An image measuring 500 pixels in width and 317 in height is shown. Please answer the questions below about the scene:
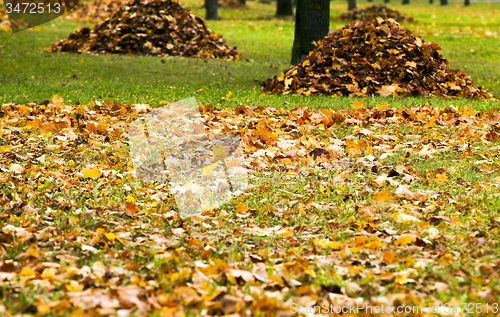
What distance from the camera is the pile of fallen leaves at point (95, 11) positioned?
73.6ft

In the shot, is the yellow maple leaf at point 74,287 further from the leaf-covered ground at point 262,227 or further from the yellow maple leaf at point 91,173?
the yellow maple leaf at point 91,173

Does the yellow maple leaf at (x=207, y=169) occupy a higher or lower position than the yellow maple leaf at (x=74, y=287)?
higher

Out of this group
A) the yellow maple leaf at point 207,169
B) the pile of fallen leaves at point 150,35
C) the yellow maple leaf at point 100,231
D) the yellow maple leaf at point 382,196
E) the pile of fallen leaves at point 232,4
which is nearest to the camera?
the yellow maple leaf at point 100,231

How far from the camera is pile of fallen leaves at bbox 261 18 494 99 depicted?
28.0 feet

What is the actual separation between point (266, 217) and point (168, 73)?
7.34 metres

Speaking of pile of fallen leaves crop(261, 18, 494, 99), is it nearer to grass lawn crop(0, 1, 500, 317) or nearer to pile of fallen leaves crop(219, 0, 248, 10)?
grass lawn crop(0, 1, 500, 317)

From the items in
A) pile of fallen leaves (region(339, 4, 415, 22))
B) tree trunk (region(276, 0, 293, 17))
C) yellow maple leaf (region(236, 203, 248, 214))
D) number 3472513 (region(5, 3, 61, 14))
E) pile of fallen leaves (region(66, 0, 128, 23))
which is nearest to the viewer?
yellow maple leaf (region(236, 203, 248, 214))

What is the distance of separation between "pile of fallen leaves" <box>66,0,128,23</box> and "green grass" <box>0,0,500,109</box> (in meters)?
3.28

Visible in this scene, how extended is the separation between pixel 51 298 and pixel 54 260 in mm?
477

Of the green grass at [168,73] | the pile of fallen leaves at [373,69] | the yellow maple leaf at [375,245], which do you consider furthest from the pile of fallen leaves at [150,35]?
the yellow maple leaf at [375,245]

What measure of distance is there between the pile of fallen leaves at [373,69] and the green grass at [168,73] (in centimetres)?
51

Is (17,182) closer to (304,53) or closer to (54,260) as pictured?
(54,260)

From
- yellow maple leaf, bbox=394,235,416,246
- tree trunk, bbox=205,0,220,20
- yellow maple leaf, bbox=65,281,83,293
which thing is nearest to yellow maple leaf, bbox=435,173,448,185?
yellow maple leaf, bbox=394,235,416,246

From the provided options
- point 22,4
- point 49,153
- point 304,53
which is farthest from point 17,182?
point 22,4
